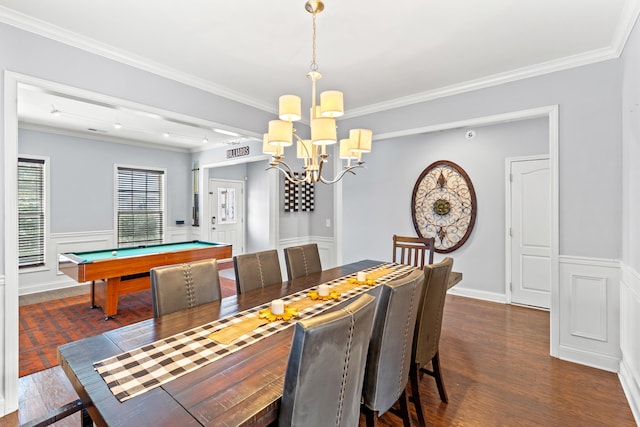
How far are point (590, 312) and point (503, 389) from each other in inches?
45.8

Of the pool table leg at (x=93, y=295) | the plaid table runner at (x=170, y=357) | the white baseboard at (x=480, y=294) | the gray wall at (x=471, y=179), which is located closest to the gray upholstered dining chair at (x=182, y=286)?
the plaid table runner at (x=170, y=357)

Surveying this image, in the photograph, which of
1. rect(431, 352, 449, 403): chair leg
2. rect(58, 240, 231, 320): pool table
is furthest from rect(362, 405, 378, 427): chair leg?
rect(58, 240, 231, 320): pool table

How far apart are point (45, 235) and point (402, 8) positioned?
6087 millimetres

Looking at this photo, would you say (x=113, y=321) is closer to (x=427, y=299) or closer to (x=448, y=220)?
(x=427, y=299)

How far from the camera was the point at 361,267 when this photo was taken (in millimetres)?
3207

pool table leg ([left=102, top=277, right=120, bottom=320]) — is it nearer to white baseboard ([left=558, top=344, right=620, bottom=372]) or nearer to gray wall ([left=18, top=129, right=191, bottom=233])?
gray wall ([left=18, top=129, right=191, bottom=233])

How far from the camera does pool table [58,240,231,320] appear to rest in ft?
11.8

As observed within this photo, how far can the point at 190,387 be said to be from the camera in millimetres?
1142

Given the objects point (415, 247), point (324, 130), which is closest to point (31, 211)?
point (324, 130)

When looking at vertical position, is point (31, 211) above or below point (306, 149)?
below

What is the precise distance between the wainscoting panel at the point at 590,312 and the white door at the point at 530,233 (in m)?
1.42

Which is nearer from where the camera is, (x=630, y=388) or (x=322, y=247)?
(x=630, y=388)

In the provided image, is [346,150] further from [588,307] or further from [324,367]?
[588,307]

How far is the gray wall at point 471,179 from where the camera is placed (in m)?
4.41
